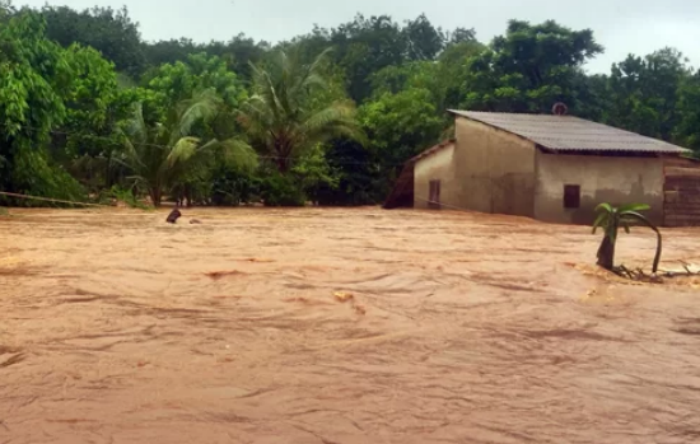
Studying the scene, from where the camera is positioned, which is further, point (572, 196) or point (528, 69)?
point (528, 69)

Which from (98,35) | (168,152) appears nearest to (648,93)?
(168,152)

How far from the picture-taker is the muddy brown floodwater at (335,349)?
4.20 metres

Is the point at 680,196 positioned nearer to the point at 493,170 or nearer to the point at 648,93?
the point at 493,170

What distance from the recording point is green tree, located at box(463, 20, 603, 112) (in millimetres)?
34344

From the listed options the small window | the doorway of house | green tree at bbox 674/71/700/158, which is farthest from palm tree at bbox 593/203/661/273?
green tree at bbox 674/71/700/158

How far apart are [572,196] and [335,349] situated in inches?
714

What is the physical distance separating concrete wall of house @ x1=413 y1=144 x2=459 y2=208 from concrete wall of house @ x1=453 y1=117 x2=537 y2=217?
28 cm

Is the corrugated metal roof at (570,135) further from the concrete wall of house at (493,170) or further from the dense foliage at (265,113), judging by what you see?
the dense foliage at (265,113)

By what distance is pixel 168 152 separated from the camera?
26844 mm

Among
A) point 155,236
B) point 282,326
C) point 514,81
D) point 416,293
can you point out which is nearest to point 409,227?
point 155,236

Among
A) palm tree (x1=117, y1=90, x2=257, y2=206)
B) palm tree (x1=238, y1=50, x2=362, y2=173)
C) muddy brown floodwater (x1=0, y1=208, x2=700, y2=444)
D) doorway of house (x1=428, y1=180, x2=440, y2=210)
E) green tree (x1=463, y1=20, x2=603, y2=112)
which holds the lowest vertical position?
muddy brown floodwater (x1=0, y1=208, x2=700, y2=444)

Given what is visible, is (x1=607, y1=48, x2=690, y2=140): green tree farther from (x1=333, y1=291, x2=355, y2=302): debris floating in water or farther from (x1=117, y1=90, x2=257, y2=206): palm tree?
(x1=333, y1=291, x2=355, y2=302): debris floating in water

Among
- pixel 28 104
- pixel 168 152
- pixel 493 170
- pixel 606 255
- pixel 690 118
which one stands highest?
pixel 690 118

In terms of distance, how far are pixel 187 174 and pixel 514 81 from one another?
14966 mm
